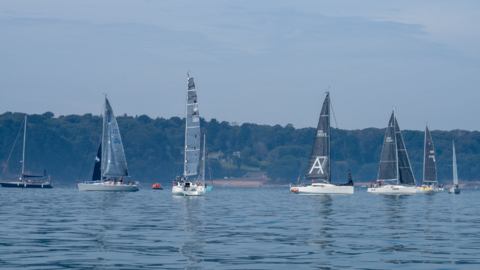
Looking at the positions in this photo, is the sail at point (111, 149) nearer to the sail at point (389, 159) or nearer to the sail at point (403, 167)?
the sail at point (389, 159)

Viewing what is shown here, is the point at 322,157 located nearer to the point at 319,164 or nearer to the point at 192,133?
the point at 319,164

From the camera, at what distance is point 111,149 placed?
101312 millimetres

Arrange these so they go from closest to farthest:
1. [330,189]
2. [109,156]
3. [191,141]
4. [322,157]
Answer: [191,141]
[330,189]
[322,157]
[109,156]

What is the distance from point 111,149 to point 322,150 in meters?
33.8

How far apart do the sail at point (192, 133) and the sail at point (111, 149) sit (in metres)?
22.1

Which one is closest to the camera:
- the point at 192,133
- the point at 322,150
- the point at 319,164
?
the point at 192,133

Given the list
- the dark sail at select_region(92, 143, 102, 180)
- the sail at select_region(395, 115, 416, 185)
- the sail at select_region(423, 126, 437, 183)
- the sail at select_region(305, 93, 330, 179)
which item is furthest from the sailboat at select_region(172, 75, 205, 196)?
the sail at select_region(423, 126, 437, 183)

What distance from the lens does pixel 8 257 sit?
21.2 meters

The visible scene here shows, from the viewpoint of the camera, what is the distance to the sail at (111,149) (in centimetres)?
10100

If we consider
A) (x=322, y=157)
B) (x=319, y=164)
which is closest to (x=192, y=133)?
(x=319, y=164)

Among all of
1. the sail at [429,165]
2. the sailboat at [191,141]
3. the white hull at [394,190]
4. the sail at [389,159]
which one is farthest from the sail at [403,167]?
the sailboat at [191,141]

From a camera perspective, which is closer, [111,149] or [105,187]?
[105,187]

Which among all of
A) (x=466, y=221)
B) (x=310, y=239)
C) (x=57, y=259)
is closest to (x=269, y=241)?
(x=310, y=239)

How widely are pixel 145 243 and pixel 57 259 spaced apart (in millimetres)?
5088
